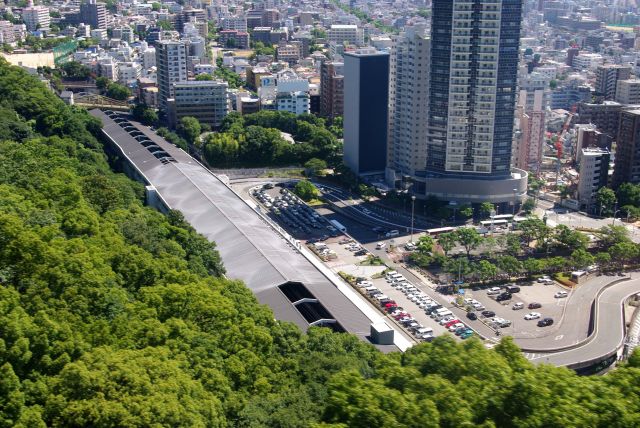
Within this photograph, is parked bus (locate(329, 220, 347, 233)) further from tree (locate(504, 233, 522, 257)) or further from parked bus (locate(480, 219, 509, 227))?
tree (locate(504, 233, 522, 257))

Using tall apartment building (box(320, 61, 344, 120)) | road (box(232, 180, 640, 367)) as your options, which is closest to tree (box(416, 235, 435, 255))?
road (box(232, 180, 640, 367))

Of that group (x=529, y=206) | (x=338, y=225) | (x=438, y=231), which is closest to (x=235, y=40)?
(x=338, y=225)

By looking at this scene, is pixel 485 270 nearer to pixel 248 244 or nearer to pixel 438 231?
pixel 438 231

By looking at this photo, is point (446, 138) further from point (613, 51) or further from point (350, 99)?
point (613, 51)

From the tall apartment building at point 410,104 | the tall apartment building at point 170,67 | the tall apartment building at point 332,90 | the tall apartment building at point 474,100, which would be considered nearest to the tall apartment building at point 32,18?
the tall apartment building at point 170,67

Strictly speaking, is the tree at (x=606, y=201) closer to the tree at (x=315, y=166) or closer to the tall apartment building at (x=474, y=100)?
the tall apartment building at (x=474, y=100)

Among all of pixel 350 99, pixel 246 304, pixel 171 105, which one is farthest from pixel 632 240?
pixel 171 105

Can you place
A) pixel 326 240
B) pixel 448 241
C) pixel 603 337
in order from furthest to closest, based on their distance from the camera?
pixel 326 240 < pixel 448 241 < pixel 603 337
